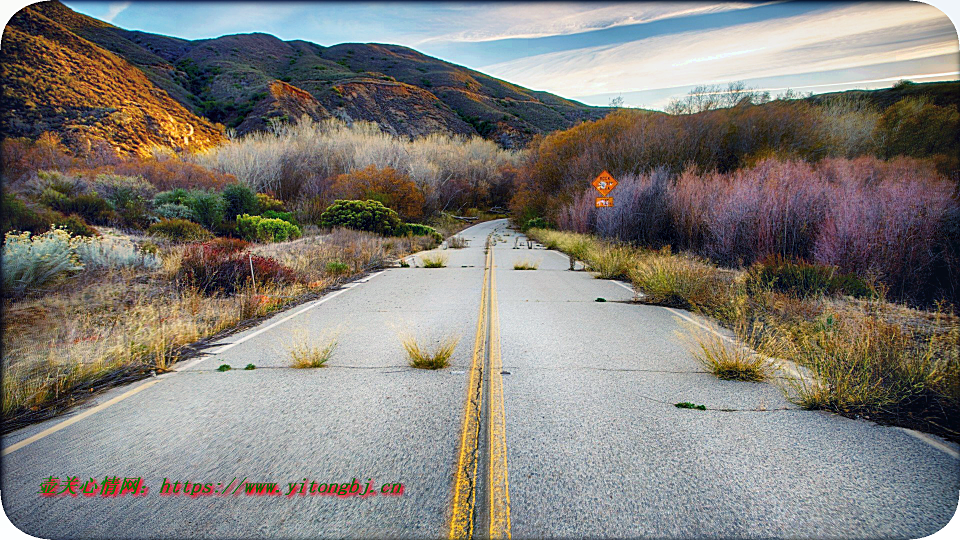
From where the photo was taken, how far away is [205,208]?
19312 millimetres

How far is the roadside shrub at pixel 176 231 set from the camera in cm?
1562

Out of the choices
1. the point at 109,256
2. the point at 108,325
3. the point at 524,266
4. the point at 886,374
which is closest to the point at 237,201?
the point at 109,256

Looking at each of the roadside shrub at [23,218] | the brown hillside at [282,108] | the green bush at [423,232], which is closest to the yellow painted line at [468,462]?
the roadside shrub at [23,218]

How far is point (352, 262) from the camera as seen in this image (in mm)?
13914

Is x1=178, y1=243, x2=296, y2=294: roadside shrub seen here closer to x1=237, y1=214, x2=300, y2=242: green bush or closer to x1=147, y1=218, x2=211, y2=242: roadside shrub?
x1=147, y1=218, x2=211, y2=242: roadside shrub

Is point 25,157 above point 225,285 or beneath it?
above

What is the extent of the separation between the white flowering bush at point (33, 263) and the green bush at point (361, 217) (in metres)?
13.6

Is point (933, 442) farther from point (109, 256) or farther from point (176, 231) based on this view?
point (176, 231)

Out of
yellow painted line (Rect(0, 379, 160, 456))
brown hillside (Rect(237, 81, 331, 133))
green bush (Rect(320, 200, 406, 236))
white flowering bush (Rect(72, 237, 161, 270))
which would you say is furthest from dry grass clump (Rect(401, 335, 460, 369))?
brown hillside (Rect(237, 81, 331, 133))

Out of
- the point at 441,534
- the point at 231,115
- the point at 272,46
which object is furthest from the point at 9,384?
the point at 272,46

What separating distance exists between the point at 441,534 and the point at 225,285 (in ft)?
29.6

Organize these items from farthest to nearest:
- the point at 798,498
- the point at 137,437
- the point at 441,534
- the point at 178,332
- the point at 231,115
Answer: the point at 231,115 → the point at 178,332 → the point at 137,437 → the point at 798,498 → the point at 441,534

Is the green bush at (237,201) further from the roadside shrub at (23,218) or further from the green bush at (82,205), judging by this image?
the roadside shrub at (23,218)

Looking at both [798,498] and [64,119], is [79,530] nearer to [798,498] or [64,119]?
[798,498]
